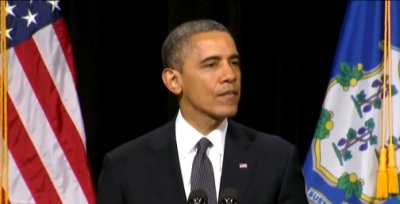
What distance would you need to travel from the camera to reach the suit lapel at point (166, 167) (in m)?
2.29

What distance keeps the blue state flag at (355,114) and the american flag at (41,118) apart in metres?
0.98

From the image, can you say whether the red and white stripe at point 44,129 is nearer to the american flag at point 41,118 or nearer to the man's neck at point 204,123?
the american flag at point 41,118

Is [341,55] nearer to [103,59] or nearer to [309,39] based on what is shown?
[309,39]

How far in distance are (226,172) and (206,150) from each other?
0.10 m

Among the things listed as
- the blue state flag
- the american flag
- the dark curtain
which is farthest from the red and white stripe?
the blue state flag

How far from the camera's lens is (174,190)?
7.55 ft

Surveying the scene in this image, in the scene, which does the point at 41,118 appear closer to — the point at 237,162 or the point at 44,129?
the point at 44,129

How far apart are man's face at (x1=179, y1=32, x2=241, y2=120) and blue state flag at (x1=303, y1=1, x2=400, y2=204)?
1.12 m

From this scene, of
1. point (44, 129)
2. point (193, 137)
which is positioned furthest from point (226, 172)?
point (44, 129)

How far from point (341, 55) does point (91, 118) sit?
127 centimetres

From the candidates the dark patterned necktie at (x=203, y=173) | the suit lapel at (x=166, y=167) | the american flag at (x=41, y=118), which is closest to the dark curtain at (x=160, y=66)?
the american flag at (x=41, y=118)

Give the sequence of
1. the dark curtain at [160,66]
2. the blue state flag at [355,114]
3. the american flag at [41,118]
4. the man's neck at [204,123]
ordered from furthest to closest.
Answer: the dark curtain at [160,66], the american flag at [41,118], the blue state flag at [355,114], the man's neck at [204,123]

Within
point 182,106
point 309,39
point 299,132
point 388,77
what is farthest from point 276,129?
point 182,106

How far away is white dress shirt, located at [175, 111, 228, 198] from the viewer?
7.68 feet
